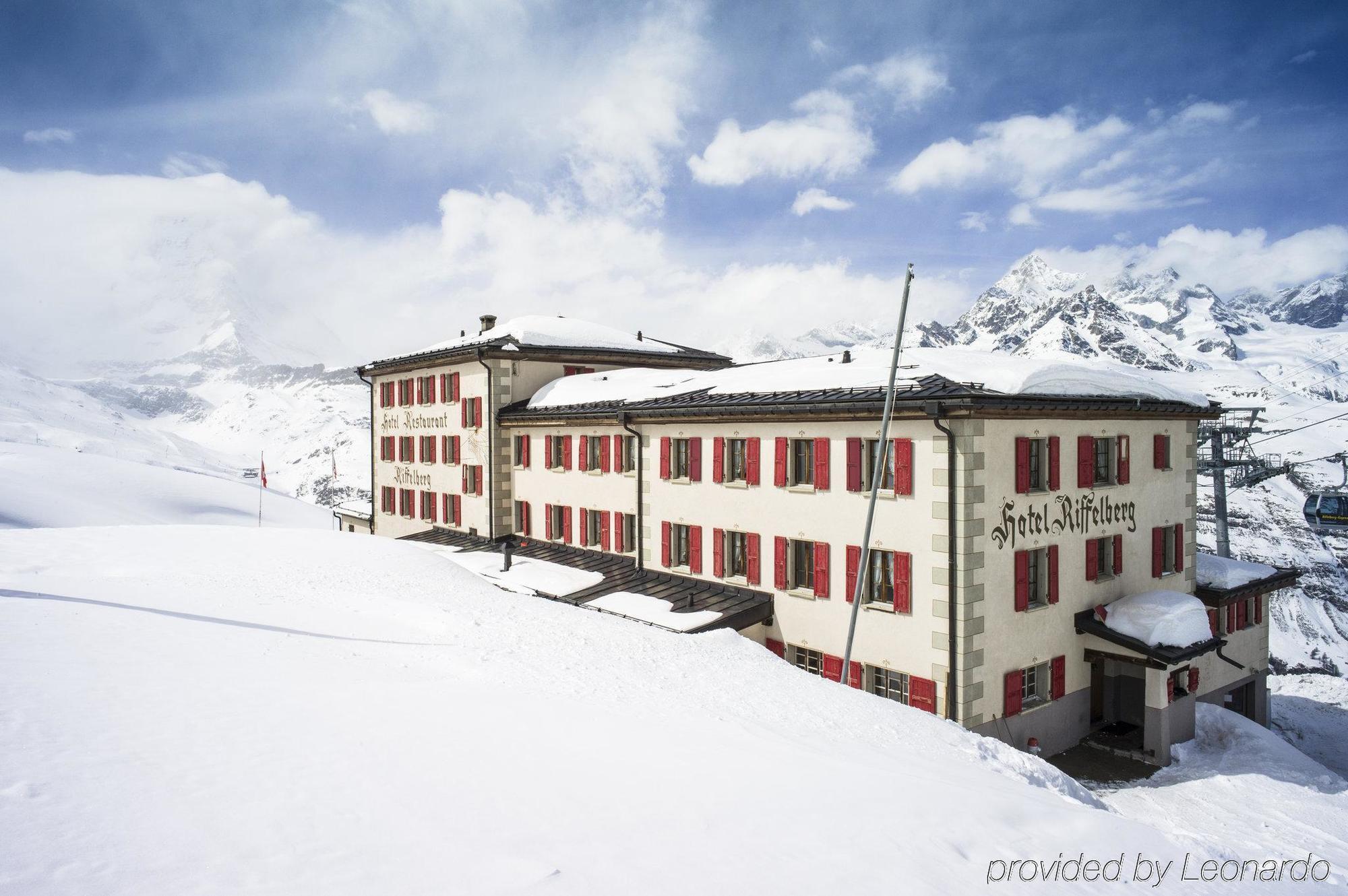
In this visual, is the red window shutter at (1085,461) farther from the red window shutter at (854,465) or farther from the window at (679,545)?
the window at (679,545)

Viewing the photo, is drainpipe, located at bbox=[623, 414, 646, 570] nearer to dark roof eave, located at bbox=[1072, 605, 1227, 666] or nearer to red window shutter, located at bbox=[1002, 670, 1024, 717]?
red window shutter, located at bbox=[1002, 670, 1024, 717]

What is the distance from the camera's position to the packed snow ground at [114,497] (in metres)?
50.6

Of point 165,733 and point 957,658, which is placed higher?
point 165,733

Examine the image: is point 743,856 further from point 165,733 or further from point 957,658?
point 957,658

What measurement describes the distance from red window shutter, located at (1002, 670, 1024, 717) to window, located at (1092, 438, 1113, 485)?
6.21 meters

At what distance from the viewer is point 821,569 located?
21859mm

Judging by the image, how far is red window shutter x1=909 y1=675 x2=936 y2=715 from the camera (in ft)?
63.0

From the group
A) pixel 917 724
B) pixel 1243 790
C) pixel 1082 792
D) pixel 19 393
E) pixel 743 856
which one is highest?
pixel 19 393

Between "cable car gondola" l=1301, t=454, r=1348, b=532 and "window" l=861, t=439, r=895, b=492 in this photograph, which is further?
"cable car gondola" l=1301, t=454, r=1348, b=532

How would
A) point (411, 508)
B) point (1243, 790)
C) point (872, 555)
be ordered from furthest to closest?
1. point (411, 508)
2. point (872, 555)
3. point (1243, 790)

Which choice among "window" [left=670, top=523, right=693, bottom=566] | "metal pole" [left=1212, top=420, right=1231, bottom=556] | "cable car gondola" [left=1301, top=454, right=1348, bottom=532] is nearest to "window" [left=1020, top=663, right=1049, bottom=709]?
"window" [left=670, top=523, right=693, bottom=566]

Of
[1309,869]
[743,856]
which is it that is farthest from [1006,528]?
[743,856]

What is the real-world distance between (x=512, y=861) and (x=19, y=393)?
821ft

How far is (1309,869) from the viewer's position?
992 cm
